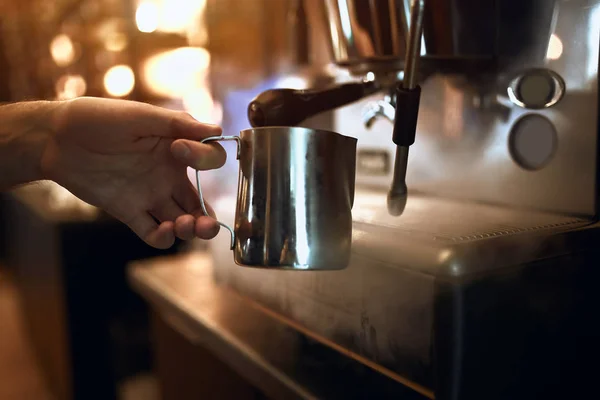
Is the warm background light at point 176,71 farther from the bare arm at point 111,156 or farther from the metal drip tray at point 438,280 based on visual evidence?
the metal drip tray at point 438,280

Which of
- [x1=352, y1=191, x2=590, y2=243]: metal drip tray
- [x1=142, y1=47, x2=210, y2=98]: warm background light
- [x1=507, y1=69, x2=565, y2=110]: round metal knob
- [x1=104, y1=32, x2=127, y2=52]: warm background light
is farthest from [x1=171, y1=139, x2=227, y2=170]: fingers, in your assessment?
[x1=104, y1=32, x2=127, y2=52]: warm background light

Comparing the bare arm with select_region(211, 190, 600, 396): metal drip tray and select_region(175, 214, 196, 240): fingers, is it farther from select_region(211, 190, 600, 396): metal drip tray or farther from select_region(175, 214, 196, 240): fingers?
select_region(211, 190, 600, 396): metal drip tray

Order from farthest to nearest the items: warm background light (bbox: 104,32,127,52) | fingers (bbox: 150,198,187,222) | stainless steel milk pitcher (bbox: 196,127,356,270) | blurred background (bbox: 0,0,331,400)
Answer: warm background light (bbox: 104,32,127,52) → blurred background (bbox: 0,0,331,400) → fingers (bbox: 150,198,187,222) → stainless steel milk pitcher (bbox: 196,127,356,270)

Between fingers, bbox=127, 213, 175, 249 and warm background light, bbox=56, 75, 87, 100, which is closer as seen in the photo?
fingers, bbox=127, 213, 175, 249

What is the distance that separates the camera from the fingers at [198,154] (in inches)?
17.2

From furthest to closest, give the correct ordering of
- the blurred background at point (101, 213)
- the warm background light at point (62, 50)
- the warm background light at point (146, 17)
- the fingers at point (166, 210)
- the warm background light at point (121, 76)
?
the warm background light at point (62, 50) < the warm background light at point (146, 17) < the warm background light at point (121, 76) < the blurred background at point (101, 213) < the fingers at point (166, 210)

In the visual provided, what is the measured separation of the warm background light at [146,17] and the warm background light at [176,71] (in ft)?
0.32

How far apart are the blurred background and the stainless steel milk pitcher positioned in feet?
0.25

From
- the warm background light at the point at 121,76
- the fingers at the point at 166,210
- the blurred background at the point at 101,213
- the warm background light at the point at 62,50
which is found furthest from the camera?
the warm background light at the point at 62,50

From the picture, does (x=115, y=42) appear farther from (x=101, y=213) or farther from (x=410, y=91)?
(x=410, y=91)

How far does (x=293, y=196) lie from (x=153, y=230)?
0.17 metres

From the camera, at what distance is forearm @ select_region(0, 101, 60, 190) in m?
0.52

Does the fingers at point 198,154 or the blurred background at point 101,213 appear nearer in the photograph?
the fingers at point 198,154

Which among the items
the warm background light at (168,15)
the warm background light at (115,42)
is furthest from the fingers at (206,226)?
the warm background light at (115,42)
